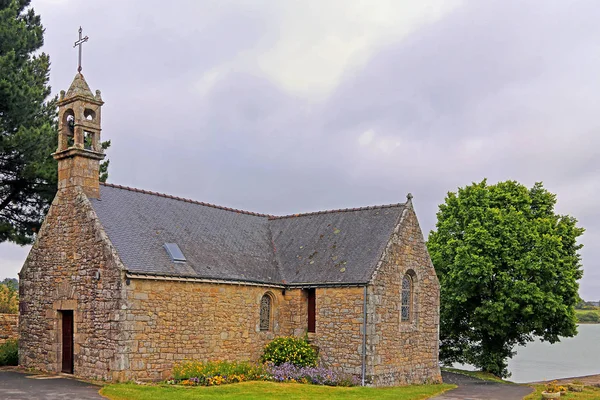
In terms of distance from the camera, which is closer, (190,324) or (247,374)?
(190,324)

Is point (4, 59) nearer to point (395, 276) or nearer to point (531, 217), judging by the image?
point (395, 276)

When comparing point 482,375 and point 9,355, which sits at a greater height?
point 9,355

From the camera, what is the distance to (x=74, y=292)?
2108cm

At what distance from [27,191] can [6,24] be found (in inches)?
283

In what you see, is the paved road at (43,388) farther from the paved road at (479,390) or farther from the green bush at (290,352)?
the paved road at (479,390)

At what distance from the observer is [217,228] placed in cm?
2581

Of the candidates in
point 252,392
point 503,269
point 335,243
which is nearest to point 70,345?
point 252,392

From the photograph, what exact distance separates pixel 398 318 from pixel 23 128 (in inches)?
664

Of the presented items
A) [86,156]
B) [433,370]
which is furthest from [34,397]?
[433,370]

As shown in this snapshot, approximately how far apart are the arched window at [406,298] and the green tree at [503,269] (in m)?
5.55

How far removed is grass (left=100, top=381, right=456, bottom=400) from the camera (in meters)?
16.8

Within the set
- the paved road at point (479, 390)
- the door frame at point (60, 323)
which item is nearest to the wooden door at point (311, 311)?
the paved road at point (479, 390)

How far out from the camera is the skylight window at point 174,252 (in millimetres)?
21625

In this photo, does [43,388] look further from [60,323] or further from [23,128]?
[23,128]
